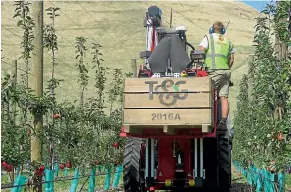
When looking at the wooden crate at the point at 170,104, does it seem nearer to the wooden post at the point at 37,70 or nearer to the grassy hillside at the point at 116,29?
the wooden post at the point at 37,70

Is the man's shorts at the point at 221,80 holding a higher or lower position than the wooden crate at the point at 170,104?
higher

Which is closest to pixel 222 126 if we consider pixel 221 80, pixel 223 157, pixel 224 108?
pixel 224 108

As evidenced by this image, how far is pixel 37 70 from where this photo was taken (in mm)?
10578

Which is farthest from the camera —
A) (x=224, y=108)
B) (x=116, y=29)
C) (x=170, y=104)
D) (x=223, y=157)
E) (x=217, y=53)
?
(x=116, y=29)

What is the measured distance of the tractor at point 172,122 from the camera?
8680 mm

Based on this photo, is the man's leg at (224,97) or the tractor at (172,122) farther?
the man's leg at (224,97)

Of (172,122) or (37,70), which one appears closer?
(172,122)

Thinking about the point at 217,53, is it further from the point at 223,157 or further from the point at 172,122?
the point at 172,122

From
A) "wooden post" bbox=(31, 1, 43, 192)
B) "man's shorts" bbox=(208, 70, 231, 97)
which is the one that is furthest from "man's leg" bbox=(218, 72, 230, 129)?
"wooden post" bbox=(31, 1, 43, 192)

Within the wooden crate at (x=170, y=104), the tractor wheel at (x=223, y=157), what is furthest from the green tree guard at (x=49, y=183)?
the tractor wheel at (x=223, y=157)

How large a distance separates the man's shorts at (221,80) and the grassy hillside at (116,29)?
5121cm

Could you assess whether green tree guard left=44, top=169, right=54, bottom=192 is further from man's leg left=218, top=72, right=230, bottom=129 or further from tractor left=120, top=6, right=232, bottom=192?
man's leg left=218, top=72, right=230, bottom=129

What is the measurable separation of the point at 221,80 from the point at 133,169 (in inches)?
90.0

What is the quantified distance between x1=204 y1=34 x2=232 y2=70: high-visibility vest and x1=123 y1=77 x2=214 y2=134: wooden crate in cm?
160
